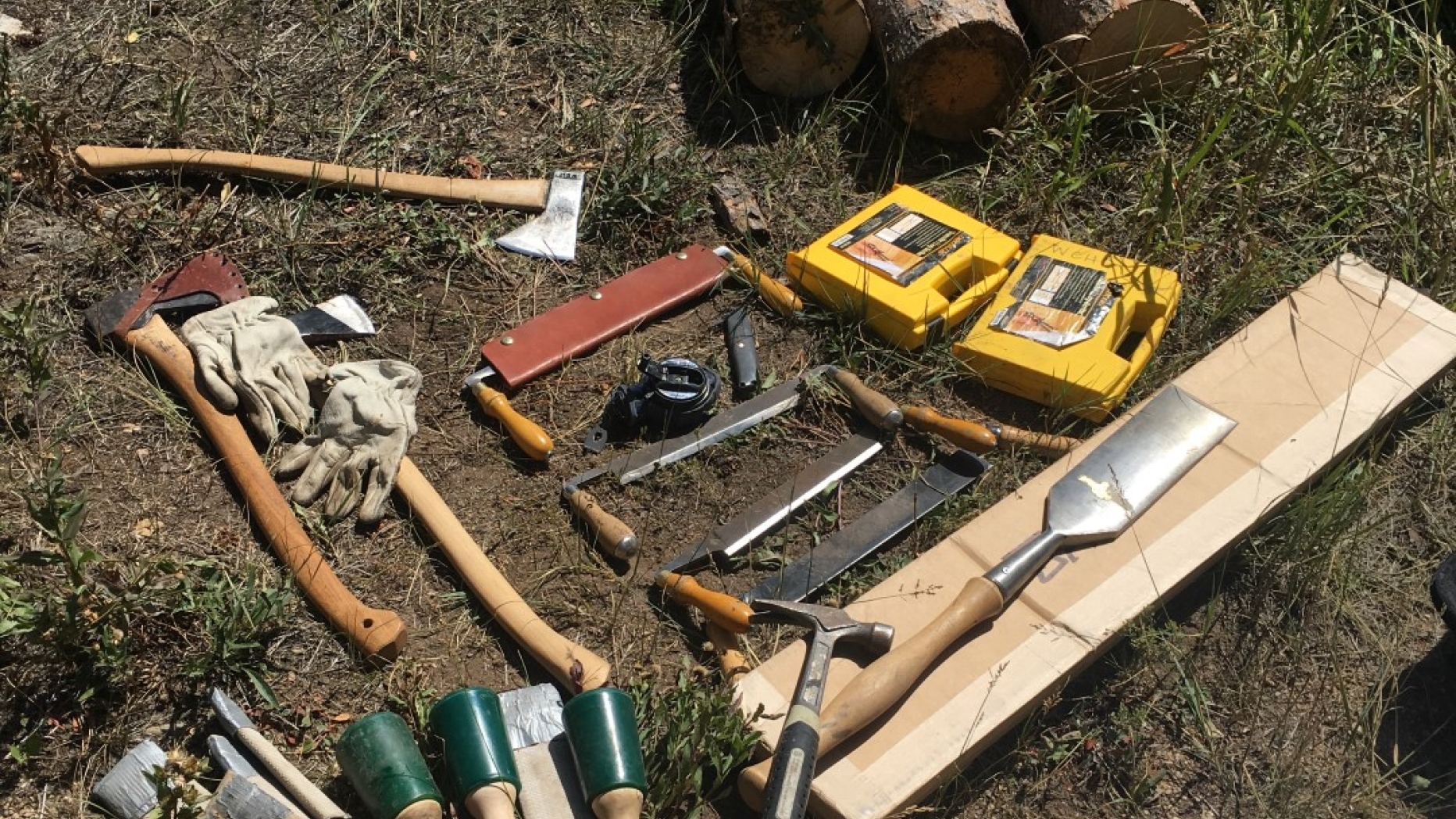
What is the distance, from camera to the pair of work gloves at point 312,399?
3.35 meters

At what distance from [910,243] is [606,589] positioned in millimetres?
1436

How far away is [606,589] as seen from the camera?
3.28 meters

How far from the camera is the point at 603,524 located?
3.29m

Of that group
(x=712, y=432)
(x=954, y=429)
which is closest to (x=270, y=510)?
(x=712, y=432)

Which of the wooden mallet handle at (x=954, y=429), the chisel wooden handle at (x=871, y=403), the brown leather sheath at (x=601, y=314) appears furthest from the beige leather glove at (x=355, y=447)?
the wooden mallet handle at (x=954, y=429)

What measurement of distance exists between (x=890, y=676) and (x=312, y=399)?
1.78m

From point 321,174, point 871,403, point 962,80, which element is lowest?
point 871,403

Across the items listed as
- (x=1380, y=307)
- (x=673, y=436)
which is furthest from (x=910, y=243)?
(x=1380, y=307)

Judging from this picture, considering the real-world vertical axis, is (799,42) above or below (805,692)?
above

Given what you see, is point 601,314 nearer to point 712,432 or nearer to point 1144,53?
point 712,432

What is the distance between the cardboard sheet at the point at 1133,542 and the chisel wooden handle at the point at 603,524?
0.48 metres

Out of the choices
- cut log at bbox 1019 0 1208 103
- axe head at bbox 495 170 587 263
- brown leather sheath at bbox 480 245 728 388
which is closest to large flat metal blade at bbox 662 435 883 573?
brown leather sheath at bbox 480 245 728 388

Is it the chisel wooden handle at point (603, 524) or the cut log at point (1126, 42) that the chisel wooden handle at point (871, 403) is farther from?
the cut log at point (1126, 42)

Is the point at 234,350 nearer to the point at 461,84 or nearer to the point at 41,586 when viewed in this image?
the point at 41,586
